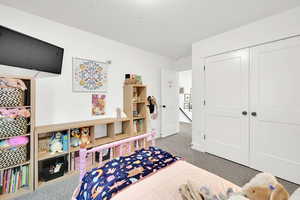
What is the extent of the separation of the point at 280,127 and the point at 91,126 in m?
3.03

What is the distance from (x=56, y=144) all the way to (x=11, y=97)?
2.72 feet

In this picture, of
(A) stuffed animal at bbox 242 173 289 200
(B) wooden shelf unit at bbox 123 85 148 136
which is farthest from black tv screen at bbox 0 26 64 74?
(A) stuffed animal at bbox 242 173 289 200

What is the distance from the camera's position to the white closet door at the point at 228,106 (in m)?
2.43

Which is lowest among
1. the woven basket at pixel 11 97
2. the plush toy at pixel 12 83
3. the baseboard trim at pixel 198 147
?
the baseboard trim at pixel 198 147

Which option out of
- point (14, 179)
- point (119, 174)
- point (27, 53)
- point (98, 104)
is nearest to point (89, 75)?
point (98, 104)

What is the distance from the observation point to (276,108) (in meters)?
2.10

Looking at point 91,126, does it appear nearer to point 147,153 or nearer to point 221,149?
point 147,153

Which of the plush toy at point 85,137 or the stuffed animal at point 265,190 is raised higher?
the stuffed animal at point 265,190

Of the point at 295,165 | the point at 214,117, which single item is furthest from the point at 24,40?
the point at 295,165

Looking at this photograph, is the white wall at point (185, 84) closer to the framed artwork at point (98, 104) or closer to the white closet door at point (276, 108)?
the white closet door at point (276, 108)

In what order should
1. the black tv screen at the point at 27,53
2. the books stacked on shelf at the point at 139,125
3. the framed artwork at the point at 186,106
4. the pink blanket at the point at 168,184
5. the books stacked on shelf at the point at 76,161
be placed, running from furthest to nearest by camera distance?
the framed artwork at the point at 186,106
the books stacked on shelf at the point at 139,125
the books stacked on shelf at the point at 76,161
the black tv screen at the point at 27,53
the pink blanket at the point at 168,184

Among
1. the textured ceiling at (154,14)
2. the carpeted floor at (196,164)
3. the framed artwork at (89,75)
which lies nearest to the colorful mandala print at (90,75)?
the framed artwork at (89,75)

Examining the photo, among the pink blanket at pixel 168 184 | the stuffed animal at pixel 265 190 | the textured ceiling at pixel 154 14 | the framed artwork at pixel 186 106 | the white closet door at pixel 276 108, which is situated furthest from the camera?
the framed artwork at pixel 186 106

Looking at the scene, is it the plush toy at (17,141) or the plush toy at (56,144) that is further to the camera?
the plush toy at (56,144)
